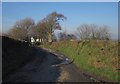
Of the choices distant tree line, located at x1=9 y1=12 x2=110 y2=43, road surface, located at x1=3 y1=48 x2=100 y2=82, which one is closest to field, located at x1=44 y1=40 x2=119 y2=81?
road surface, located at x1=3 y1=48 x2=100 y2=82

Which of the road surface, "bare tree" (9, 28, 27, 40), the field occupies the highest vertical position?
"bare tree" (9, 28, 27, 40)

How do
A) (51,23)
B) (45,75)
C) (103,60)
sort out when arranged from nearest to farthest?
(45,75) → (103,60) → (51,23)

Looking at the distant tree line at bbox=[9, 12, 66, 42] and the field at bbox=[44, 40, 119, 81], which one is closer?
the field at bbox=[44, 40, 119, 81]

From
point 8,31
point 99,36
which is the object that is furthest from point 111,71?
point 8,31

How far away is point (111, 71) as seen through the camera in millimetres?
25203

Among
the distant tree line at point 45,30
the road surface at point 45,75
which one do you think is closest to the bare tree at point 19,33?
the distant tree line at point 45,30

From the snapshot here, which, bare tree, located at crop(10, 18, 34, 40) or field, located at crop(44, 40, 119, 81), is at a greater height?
bare tree, located at crop(10, 18, 34, 40)

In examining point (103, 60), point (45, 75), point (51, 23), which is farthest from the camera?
point (51, 23)

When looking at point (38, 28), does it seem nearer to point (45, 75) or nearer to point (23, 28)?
point (23, 28)

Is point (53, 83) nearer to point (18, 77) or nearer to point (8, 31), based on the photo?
point (18, 77)

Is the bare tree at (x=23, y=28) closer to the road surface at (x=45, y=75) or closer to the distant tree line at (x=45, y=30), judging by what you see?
the distant tree line at (x=45, y=30)

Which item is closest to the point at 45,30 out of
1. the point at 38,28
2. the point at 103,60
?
the point at 38,28

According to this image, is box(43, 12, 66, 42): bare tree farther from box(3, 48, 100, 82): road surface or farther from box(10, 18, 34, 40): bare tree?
box(3, 48, 100, 82): road surface

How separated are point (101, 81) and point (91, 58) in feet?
31.0
